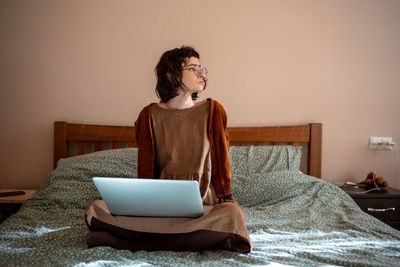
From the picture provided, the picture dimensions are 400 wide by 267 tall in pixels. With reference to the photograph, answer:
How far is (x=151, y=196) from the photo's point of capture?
896 mm

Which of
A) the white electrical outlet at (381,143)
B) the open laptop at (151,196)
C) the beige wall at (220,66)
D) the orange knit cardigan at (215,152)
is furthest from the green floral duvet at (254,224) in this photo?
the white electrical outlet at (381,143)

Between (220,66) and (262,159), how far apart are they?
2.56 ft

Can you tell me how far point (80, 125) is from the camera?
2115 millimetres

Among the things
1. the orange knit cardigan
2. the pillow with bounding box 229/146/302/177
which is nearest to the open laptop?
the orange knit cardigan

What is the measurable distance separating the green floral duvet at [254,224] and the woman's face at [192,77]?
607 millimetres

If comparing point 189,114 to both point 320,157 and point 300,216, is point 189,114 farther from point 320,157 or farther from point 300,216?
point 320,157

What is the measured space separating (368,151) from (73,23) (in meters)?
2.31

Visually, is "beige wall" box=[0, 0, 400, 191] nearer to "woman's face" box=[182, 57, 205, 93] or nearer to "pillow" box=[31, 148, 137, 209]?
"pillow" box=[31, 148, 137, 209]

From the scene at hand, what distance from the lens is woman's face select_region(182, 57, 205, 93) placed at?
1.28 m

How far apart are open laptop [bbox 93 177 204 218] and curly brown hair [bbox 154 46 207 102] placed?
0.52 metres

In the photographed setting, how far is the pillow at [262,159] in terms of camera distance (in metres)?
1.82

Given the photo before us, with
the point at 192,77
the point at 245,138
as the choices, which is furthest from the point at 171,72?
the point at 245,138

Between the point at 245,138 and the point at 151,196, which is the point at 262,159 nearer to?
the point at 245,138

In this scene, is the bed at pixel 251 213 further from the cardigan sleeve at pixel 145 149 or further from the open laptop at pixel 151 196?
the cardigan sleeve at pixel 145 149
